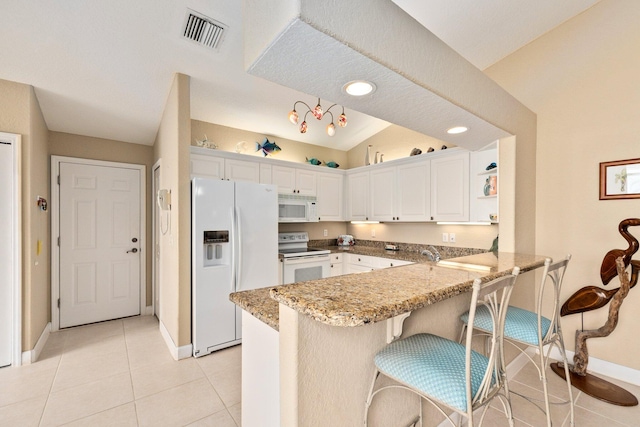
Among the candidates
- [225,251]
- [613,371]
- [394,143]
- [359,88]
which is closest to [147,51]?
[225,251]

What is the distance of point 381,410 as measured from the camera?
4.53 feet

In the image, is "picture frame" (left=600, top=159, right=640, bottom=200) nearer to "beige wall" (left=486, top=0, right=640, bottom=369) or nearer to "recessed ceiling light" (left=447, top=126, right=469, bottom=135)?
"beige wall" (left=486, top=0, right=640, bottom=369)

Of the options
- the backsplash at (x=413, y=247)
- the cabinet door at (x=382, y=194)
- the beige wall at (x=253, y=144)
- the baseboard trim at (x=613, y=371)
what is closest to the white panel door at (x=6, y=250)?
the beige wall at (x=253, y=144)

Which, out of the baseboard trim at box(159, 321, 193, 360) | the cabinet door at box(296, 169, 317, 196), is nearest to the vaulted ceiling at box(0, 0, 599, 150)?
the cabinet door at box(296, 169, 317, 196)

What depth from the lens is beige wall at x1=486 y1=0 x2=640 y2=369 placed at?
2.37 metres

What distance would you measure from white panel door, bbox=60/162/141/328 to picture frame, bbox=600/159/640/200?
5.25 metres

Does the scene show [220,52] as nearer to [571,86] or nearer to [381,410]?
[381,410]

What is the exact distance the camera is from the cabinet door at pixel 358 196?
173 inches

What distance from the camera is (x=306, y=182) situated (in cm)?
424

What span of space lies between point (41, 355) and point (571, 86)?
225 inches

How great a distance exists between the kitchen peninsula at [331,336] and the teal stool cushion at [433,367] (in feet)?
0.32

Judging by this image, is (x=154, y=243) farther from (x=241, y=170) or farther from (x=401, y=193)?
(x=401, y=193)

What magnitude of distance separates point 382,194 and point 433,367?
3198mm

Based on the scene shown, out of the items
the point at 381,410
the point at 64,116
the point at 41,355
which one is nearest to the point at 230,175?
the point at 64,116
